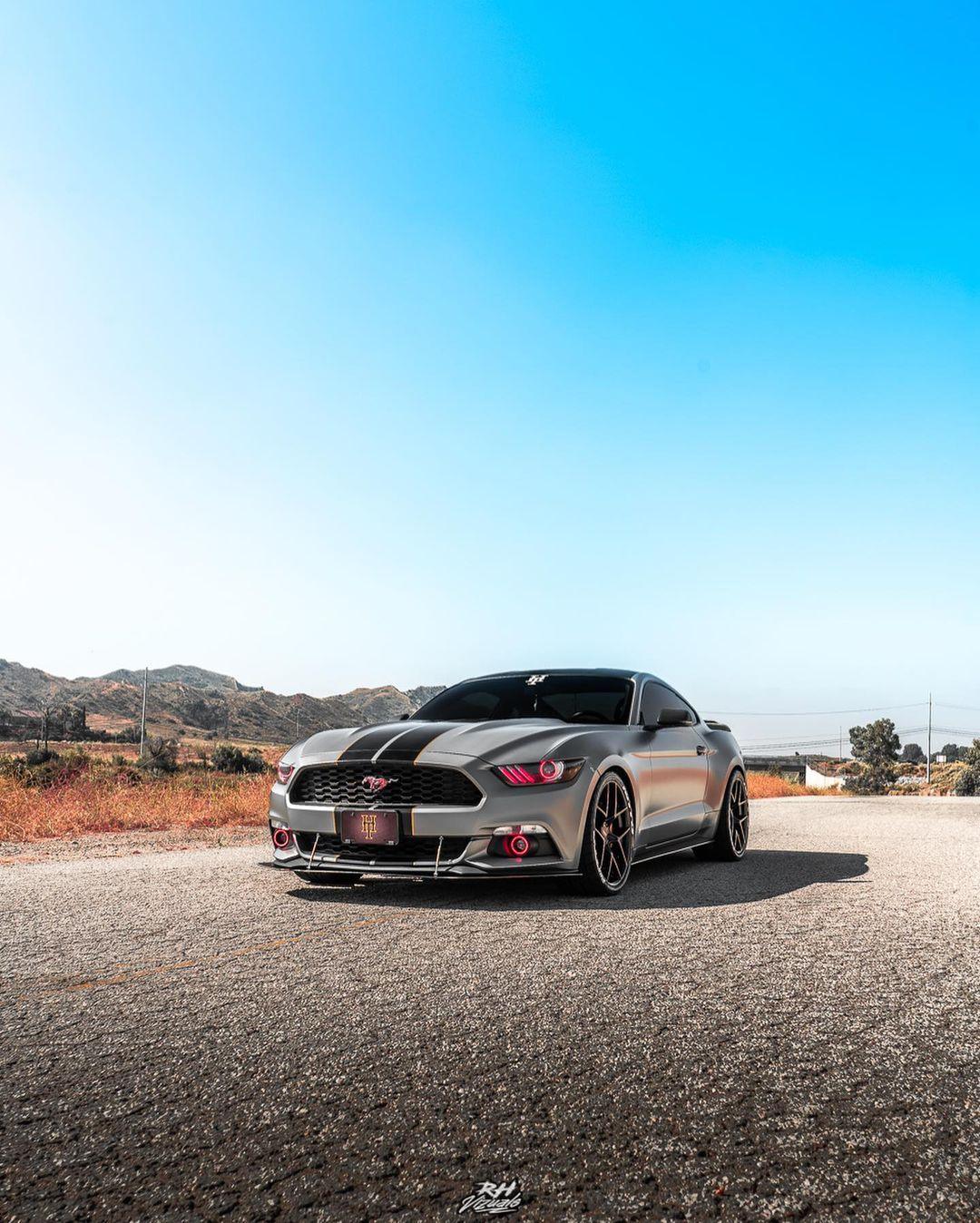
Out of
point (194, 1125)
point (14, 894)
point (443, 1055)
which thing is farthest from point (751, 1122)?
point (14, 894)

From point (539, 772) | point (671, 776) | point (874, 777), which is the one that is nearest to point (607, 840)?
point (539, 772)

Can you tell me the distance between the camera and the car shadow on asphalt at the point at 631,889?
6.17 m

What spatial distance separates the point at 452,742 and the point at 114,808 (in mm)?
7326

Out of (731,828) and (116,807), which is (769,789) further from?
(116,807)

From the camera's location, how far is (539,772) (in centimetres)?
623

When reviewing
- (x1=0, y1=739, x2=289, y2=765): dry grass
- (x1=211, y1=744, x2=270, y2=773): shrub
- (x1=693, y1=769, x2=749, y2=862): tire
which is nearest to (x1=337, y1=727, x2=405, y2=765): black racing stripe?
(x1=693, y1=769, x2=749, y2=862): tire

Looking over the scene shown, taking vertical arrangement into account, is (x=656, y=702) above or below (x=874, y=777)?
above

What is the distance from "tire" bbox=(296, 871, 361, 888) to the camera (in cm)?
671

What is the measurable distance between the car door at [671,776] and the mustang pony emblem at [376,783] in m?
1.97

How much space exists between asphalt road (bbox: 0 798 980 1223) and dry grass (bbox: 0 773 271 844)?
17.2 feet

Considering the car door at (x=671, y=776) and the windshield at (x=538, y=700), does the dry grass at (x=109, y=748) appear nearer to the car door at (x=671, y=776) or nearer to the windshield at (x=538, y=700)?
the windshield at (x=538, y=700)

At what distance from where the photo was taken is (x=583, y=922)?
216 inches

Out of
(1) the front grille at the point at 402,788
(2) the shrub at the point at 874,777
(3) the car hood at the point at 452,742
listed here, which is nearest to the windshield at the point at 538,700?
(3) the car hood at the point at 452,742

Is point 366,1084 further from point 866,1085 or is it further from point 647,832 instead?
point 647,832
